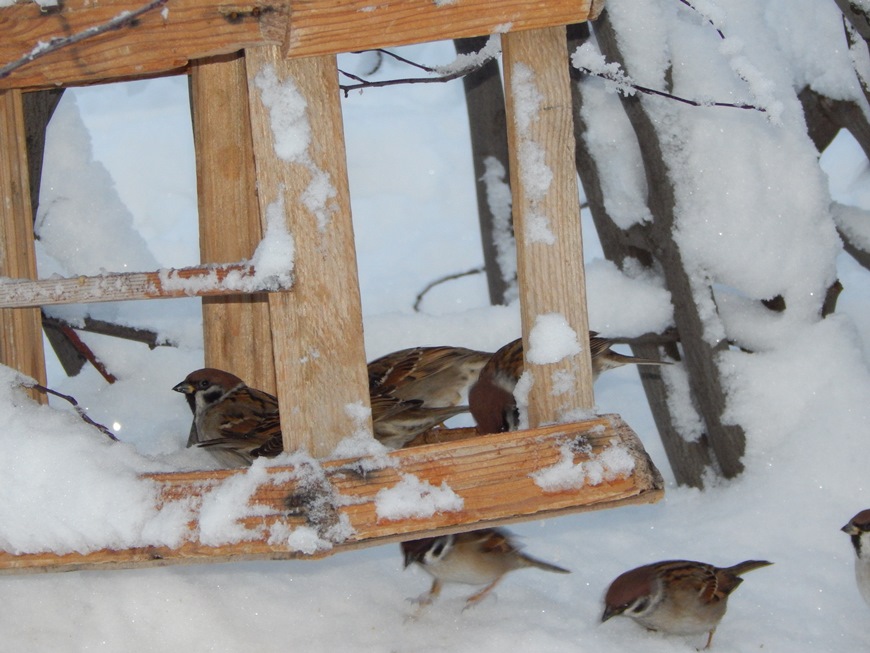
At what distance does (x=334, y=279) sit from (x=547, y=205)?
0.37m

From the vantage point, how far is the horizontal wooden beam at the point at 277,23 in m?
1.77

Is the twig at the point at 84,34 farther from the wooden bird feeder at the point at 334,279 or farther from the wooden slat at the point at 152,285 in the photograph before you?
the wooden slat at the point at 152,285

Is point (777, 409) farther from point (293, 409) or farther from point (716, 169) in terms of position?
point (293, 409)

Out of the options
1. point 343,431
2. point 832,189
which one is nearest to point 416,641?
point 343,431

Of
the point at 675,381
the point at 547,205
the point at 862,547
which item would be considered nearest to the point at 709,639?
the point at 862,547

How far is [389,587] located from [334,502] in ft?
3.39

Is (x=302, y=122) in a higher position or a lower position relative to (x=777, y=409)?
higher

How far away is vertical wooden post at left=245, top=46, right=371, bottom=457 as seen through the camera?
1.83 m

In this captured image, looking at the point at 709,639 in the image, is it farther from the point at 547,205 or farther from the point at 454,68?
the point at 454,68

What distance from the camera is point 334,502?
1794 millimetres

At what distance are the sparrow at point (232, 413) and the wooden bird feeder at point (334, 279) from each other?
57 centimetres

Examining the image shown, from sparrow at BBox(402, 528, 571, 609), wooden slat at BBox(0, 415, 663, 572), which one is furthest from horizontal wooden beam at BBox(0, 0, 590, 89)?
sparrow at BBox(402, 528, 571, 609)

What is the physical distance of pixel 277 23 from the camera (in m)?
1.77

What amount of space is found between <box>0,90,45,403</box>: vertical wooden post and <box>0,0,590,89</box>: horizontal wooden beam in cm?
29
